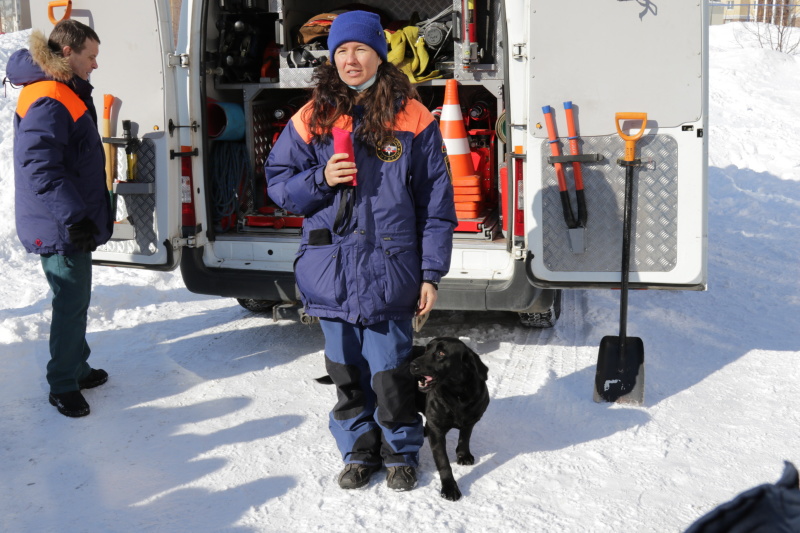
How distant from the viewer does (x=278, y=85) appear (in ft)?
17.2

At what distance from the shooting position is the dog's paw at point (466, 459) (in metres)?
3.41

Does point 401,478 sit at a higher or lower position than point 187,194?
lower

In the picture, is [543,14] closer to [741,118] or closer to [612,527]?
[612,527]

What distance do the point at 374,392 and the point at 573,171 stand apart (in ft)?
5.01

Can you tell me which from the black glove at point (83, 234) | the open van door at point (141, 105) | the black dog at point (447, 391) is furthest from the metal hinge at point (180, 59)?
the black dog at point (447, 391)

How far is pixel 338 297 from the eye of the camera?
10.3 feet

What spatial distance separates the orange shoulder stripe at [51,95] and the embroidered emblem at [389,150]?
164cm

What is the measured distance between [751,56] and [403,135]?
13315mm

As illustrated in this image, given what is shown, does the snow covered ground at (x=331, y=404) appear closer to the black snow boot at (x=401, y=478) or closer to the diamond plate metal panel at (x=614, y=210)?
the black snow boot at (x=401, y=478)

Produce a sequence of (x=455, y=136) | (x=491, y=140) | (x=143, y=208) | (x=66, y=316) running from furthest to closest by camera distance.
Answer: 1. (x=491, y=140)
2. (x=455, y=136)
3. (x=143, y=208)
4. (x=66, y=316)

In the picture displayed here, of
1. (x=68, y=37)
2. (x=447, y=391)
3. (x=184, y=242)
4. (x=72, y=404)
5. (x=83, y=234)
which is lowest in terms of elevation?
(x=72, y=404)

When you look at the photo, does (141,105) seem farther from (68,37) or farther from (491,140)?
(491,140)

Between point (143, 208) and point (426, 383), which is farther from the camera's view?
point (143, 208)

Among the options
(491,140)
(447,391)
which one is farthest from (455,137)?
(447,391)
